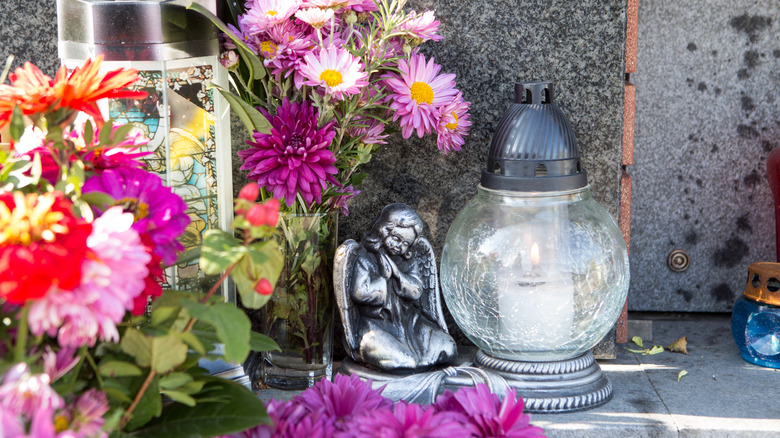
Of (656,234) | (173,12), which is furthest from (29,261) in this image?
(656,234)

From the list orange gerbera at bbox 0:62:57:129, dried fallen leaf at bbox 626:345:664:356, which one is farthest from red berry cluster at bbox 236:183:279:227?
dried fallen leaf at bbox 626:345:664:356

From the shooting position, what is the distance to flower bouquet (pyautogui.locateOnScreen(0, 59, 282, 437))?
56 cm

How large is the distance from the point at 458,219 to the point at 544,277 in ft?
0.59

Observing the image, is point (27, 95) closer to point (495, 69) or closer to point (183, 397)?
point (183, 397)

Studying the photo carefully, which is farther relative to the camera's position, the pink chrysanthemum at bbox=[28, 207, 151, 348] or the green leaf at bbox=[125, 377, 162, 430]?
the green leaf at bbox=[125, 377, 162, 430]

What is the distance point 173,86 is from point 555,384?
2.41ft

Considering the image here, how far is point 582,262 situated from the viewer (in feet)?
3.61

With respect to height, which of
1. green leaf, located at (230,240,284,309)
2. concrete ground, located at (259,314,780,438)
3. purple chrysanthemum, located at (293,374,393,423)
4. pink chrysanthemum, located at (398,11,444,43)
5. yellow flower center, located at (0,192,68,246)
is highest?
pink chrysanthemum, located at (398,11,444,43)

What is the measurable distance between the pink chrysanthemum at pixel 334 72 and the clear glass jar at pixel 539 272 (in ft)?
0.93

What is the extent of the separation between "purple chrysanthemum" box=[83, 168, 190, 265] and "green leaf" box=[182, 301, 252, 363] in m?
0.07

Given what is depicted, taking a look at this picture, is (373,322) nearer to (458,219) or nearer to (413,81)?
(458,219)

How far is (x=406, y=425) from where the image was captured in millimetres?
765

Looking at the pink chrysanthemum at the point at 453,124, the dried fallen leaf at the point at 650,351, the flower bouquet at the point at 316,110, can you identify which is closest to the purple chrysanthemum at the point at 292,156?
the flower bouquet at the point at 316,110

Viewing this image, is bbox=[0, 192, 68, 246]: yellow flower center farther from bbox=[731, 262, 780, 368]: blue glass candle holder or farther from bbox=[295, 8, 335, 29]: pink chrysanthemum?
bbox=[731, 262, 780, 368]: blue glass candle holder
